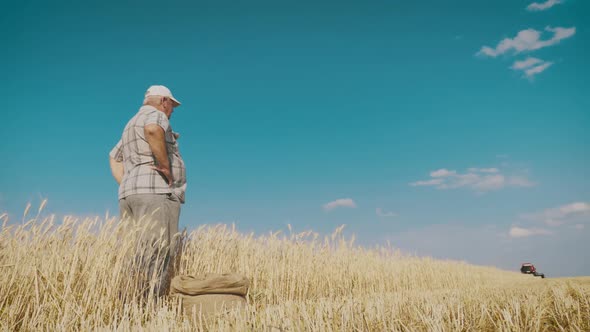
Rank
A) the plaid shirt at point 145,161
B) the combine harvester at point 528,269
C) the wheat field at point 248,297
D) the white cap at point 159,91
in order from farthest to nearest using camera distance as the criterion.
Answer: the combine harvester at point 528,269
the white cap at point 159,91
the plaid shirt at point 145,161
the wheat field at point 248,297

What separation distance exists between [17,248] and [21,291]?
67 centimetres

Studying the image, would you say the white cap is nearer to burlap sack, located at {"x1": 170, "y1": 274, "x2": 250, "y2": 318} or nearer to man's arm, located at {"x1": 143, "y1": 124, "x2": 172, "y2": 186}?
man's arm, located at {"x1": 143, "y1": 124, "x2": 172, "y2": 186}

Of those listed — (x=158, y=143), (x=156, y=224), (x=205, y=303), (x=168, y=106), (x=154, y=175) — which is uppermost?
(x=168, y=106)

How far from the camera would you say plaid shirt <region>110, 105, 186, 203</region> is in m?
4.87

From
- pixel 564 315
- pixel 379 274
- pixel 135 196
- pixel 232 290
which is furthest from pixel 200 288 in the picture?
pixel 379 274

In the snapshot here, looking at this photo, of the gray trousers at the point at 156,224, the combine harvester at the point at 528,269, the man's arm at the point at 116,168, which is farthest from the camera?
the combine harvester at the point at 528,269

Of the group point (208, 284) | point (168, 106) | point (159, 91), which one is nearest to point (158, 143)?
point (168, 106)

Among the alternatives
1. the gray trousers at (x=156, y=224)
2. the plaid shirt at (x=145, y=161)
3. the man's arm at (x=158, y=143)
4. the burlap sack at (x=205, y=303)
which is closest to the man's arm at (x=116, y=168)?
the plaid shirt at (x=145, y=161)

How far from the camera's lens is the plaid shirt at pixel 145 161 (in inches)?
192

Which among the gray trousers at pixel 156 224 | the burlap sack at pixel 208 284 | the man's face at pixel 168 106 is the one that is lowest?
the burlap sack at pixel 208 284

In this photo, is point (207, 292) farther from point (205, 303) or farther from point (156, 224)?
point (156, 224)

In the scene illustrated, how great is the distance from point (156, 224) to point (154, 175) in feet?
2.03

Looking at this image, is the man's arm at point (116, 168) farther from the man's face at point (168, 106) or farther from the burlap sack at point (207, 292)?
the burlap sack at point (207, 292)

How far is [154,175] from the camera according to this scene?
4.92m
